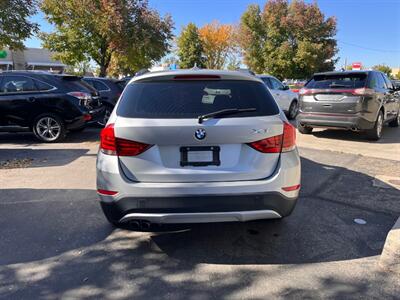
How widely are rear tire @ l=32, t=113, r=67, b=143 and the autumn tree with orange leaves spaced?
49.3 m

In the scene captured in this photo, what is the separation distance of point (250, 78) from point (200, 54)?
5477 cm

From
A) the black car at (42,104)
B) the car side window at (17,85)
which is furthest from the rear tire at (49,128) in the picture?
the car side window at (17,85)

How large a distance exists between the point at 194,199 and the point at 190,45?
55.1m

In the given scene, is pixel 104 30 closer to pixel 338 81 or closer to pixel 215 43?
pixel 338 81

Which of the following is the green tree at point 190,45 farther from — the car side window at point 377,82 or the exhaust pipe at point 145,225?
the exhaust pipe at point 145,225

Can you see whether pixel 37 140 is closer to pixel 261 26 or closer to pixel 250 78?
pixel 250 78

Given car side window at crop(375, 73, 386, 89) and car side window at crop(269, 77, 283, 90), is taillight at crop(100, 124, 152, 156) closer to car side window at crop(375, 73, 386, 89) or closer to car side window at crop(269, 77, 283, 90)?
car side window at crop(375, 73, 386, 89)

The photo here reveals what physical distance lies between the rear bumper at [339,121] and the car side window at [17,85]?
699 centimetres

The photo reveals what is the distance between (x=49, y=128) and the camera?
8734mm

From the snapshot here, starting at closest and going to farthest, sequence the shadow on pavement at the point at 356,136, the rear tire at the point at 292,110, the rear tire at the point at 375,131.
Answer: the rear tire at the point at 375,131 → the shadow on pavement at the point at 356,136 → the rear tire at the point at 292,110

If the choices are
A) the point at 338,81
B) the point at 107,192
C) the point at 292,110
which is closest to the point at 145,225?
the point at 107,192

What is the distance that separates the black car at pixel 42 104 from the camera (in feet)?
28.1

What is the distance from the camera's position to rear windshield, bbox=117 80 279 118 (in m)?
3.10

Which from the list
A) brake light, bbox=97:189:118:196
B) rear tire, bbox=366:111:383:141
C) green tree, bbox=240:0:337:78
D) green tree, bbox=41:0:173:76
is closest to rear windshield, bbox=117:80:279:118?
brake light, bbox=97:189:118:196
